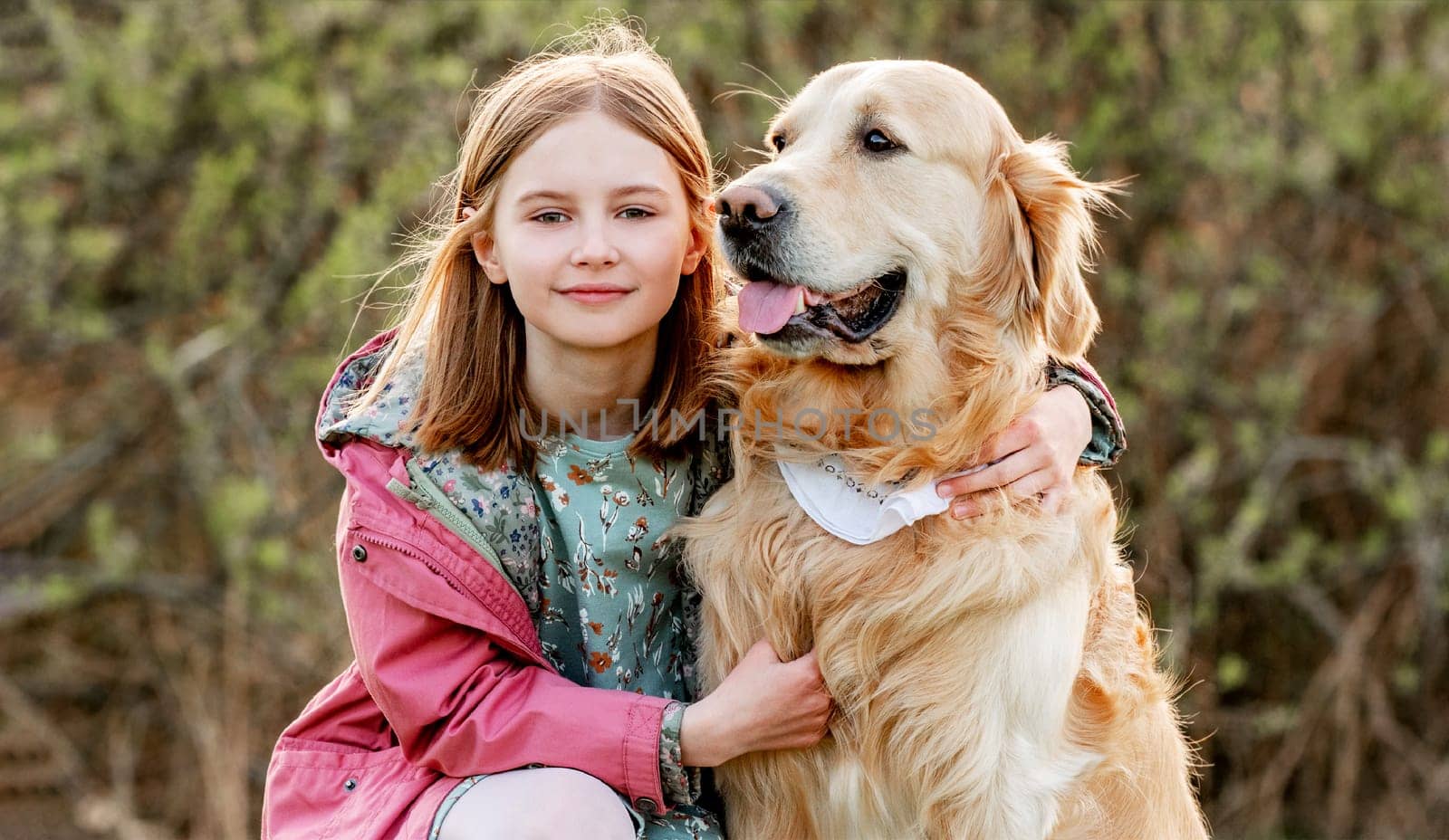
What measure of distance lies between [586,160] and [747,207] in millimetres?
295

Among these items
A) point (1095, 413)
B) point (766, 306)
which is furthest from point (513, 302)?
point (1095, 413)

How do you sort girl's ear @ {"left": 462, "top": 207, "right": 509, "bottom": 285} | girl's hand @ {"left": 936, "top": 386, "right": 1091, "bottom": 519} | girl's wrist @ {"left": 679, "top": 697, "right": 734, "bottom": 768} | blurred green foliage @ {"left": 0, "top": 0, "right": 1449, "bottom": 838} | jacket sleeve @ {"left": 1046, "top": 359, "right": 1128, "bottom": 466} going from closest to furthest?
girl's wrist @ {"left": 679, "top": 697, "right": 734, "bottom": 768}
girl's hand @ {"left": 936, "top": 386, "right": 1091, "bottom": 519}
girl's ear @ {"left": 462, "top": 207, "right": 509, "bottom": 285}
jacket sleeve @ {"left": 1046, "top": 359, "right": 1128, "bottom": 466}
blurred green foliage @ {"left": 0, "top": 0, "right": 1449, "bottom": 838}

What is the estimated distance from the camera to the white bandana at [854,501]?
2139 millimetres

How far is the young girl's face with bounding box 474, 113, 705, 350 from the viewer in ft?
7.10

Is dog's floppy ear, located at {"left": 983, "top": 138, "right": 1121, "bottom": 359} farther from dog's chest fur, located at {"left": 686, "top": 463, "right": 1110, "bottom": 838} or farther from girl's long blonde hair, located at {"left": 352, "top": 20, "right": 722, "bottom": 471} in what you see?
girl's long blonde hair, located at {"left": 352, "top": 20, "right": 722, "bottom": 471}

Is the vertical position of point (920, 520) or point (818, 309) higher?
point (818, 309)

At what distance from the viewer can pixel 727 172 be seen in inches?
170

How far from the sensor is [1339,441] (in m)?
4.34

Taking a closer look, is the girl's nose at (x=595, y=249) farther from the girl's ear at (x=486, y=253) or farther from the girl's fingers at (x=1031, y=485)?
the girl's fingers at (x=1031, y=485)

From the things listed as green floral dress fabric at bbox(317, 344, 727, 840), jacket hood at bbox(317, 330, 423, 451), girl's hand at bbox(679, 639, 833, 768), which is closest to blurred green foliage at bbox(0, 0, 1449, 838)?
jacket hood at bbox(317, 330, 423, 451)

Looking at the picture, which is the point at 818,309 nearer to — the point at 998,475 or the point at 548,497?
the point at 998,475

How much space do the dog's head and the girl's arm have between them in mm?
108

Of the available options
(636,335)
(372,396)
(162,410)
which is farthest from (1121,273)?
(162,410)

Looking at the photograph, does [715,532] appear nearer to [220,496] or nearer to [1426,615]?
[220,496]
